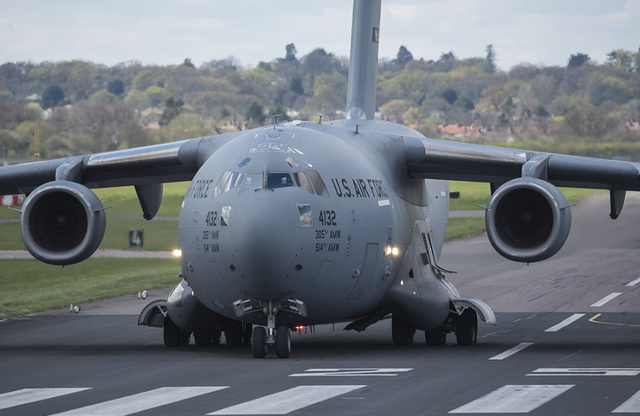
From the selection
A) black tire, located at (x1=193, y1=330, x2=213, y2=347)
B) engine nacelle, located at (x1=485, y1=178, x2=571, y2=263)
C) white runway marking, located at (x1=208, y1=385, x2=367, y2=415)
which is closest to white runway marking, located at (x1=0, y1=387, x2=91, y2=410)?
white runway marking, located at (x1=208, y1=385, x2=367, y2=415)

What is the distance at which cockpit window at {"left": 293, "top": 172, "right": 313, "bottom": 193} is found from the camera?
16672 mm

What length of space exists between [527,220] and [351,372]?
4.38 metres

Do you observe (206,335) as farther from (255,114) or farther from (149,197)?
(255,114)

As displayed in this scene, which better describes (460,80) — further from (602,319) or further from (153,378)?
(153,378)

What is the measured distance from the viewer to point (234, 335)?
1973 centimetres

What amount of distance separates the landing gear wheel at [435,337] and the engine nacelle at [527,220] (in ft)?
6.57

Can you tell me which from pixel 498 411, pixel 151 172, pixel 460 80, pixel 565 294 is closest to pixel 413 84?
pixel 460 80

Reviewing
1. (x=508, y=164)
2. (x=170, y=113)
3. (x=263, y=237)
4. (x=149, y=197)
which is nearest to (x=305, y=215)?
(x=263, y=237)

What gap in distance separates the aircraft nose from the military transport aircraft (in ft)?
0.07

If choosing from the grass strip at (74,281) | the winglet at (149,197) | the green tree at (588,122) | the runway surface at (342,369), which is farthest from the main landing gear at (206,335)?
the green tree at (588,122)

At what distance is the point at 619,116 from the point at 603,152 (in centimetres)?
427

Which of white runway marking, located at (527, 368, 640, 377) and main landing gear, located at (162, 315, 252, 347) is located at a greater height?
white runway marking, located at (527, 368, 640, 377)

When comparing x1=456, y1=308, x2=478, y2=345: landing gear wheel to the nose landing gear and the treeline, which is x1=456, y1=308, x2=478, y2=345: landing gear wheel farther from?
the treeline

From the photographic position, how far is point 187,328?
1919 centimetres
